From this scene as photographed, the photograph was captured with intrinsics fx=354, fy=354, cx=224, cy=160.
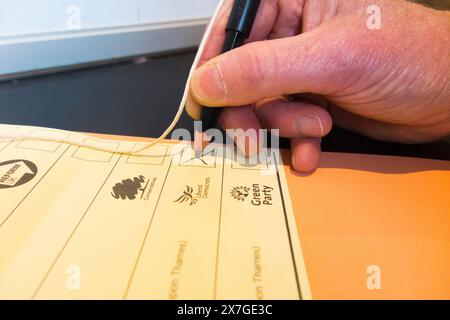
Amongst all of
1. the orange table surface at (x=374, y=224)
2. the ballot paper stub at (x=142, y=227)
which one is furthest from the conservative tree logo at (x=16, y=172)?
the orange table surface at (x=374, y=224)

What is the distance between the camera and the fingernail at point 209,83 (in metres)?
0.38

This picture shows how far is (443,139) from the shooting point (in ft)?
1.69

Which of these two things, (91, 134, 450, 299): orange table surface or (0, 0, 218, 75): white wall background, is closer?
(91, 134, 450, 299): orange table surface

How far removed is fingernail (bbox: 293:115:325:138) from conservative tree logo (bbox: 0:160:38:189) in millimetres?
308

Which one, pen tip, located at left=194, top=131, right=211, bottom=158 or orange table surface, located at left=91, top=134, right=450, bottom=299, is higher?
pen tip, located at left=194, top=131, right=211, bottom=158

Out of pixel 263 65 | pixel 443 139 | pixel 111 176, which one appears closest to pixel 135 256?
pixel 111 176

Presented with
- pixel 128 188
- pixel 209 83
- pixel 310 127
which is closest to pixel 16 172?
pixel 128 188

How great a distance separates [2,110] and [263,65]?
1.25ft

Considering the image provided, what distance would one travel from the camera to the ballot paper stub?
0.26 m

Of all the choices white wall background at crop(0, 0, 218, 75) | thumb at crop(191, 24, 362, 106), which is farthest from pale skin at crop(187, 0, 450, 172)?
white wall background at crop(0, 0, 218, 75)

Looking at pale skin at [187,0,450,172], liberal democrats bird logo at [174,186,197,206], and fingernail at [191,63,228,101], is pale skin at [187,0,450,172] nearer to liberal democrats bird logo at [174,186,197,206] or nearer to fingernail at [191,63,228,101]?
fingernail at [191,63,228,101]

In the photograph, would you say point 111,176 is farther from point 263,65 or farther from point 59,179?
point 263,65

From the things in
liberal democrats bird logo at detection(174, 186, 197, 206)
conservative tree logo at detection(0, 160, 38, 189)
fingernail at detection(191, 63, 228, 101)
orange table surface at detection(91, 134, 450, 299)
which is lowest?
orange table surface at detection(91, 134, 450, 299)

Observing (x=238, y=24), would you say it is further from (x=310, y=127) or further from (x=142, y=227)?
(x=142, y=227)
